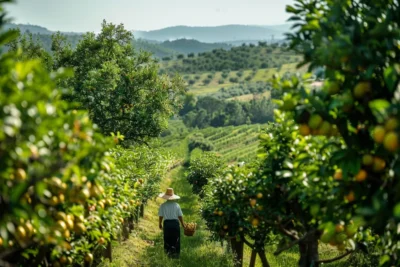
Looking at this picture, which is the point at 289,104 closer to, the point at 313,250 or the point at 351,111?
the point at 351,111

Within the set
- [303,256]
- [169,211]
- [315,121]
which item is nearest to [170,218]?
[169,211]

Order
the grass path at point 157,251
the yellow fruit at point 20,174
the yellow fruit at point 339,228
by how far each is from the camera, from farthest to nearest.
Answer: the grass path at point 157,251 → the yellow fruit at point 339,228 → the yellow fruit at point 20,174

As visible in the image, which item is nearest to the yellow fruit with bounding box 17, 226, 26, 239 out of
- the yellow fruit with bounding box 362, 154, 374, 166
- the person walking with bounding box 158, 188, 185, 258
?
the yellow fruit with bounding box 362, 154, 374, 166

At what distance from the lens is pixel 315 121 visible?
12.7ft

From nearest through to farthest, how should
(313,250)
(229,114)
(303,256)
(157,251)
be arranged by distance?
(313,250), (303,256), (157,251), (229,114)

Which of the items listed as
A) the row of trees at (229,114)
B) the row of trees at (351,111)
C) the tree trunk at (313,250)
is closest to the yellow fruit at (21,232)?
the row of trees at (351,111)

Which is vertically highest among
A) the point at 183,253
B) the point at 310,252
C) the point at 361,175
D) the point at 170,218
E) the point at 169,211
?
the point at 361,175

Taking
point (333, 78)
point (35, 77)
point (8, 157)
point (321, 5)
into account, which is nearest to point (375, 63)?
point (333, 78)

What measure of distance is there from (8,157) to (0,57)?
3.21 ft

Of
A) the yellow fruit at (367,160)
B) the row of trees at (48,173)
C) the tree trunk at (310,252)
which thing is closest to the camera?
the row of trees at (48,173)

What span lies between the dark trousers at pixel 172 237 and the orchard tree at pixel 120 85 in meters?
5.99

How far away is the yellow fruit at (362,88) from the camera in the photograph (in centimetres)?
369

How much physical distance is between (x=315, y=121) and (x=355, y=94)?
1.35 ft

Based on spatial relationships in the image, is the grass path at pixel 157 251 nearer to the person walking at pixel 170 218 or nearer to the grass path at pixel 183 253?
the grass path at pixel 183 253
